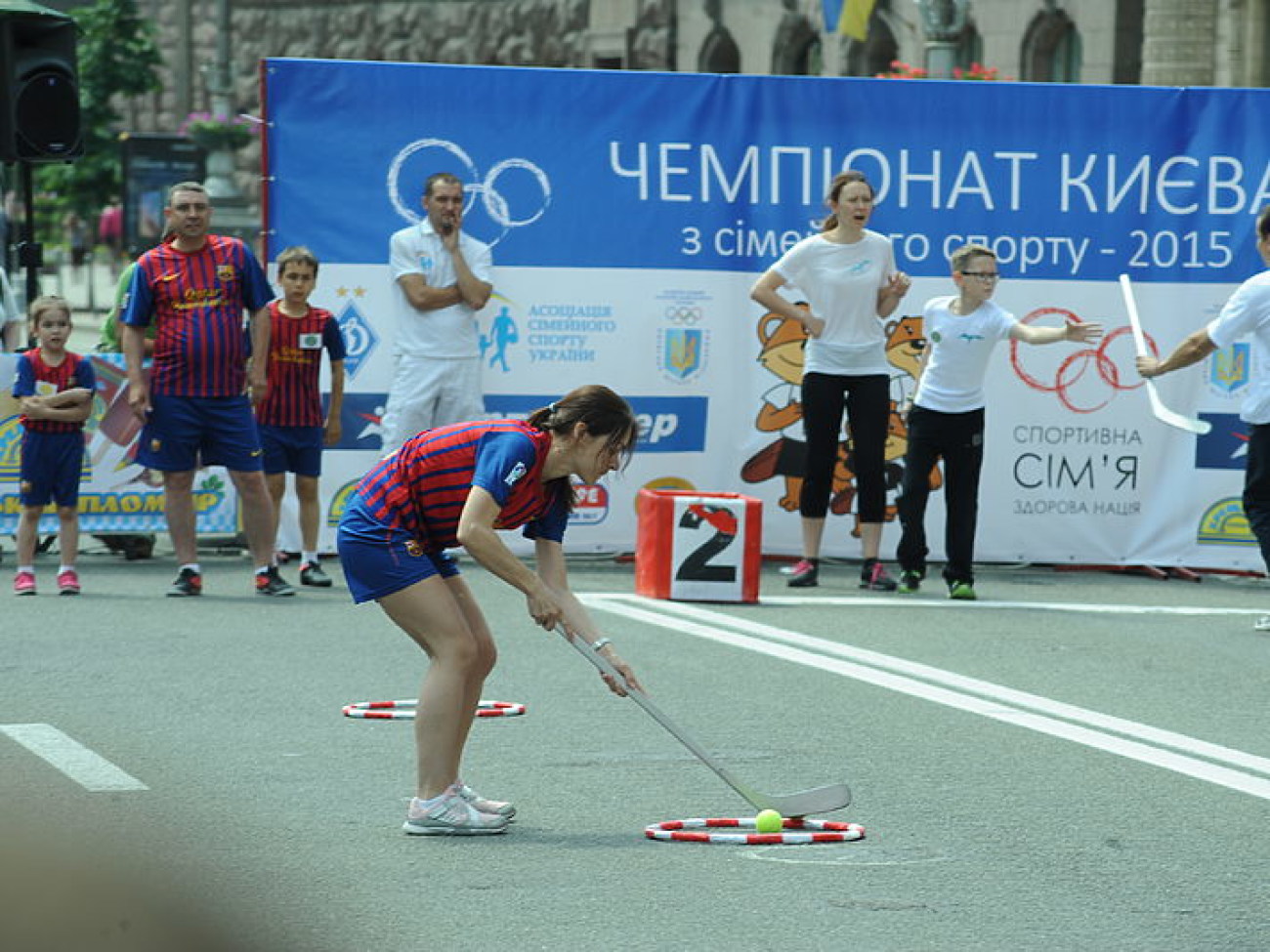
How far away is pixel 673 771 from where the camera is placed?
6.62 metres

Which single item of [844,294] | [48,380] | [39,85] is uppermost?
[39,85]

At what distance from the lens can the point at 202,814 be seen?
5.79 meters

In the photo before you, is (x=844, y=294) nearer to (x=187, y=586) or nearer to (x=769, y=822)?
(x=187, y=586)

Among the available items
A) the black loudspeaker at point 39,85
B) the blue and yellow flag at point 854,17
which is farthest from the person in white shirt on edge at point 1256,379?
the blue and yellow flag at point 854,17

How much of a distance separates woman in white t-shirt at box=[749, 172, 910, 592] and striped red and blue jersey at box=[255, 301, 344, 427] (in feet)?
7.23

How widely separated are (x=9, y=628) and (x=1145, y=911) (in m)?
5.83

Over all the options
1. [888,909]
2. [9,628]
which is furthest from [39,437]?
[888,909]

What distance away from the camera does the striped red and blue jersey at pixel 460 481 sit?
5438 millimetres

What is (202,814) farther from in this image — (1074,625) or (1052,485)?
(1052,485)

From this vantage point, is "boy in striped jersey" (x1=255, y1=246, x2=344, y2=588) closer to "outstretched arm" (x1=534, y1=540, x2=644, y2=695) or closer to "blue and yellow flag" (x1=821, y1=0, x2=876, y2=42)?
"outstretched arm" (x1=534, y1=540, x2=644, y2=695)

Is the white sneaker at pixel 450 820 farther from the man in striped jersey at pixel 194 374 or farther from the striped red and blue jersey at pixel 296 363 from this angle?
the striped red and blue jersey at pixel 296 363

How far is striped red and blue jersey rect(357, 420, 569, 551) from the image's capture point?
5.44 m

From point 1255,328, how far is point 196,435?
4862 mm

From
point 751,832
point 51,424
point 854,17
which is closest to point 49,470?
point 51,424
